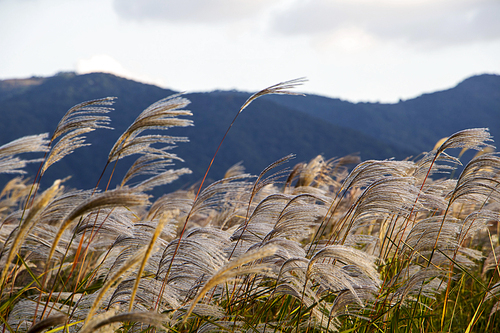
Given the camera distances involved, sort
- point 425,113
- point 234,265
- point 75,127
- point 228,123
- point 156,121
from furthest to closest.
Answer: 1. point 425,113
2. point 228,123
3. point 75,127
4. point 156,121
5. point 234,265

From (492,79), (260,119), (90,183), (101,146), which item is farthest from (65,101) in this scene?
(492,79)

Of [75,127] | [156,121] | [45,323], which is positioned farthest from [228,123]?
[45,323]

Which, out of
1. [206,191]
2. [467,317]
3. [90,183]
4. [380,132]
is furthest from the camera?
[380,132]

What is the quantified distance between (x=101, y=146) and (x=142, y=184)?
343 feet

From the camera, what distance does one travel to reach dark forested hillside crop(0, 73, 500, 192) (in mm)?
93062

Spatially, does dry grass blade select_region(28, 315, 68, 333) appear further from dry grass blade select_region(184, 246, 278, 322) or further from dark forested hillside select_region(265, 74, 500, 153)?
dark forested hillside select_region(265, 74, 500, 153)

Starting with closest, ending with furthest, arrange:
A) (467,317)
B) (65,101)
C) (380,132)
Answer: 1. (467,317)
2. (65,101)
3. (380,132)

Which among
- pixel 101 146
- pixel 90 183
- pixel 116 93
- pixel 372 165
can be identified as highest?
pixel 116 93

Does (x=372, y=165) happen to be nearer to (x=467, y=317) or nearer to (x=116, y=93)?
(x=467, y=317)

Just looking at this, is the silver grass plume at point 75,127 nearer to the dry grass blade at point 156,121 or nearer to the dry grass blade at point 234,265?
the dry grass blade at point 156,121

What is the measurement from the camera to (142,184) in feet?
8.77

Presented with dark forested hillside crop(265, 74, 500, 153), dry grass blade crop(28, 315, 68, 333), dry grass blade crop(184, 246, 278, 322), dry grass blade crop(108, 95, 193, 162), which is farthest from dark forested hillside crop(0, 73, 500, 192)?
dry grass blade crop(184, 246, 278, 322)

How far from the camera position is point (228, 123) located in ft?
368

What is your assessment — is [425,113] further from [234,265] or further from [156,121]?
[234,265]
